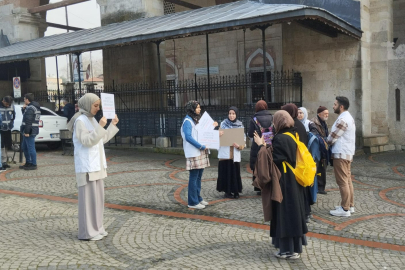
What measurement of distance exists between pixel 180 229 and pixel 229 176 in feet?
6.28

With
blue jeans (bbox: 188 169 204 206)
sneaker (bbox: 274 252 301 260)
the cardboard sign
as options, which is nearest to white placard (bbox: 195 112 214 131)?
the cardboard sign

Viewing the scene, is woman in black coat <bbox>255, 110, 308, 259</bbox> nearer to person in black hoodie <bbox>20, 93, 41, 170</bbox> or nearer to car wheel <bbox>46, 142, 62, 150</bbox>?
person in black hoodie <bbox>20, 93, 41, 170</bbox>

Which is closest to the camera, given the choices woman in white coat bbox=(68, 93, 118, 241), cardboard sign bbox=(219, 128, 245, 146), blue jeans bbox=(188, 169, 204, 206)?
woman in white coat bbox=(68, 93, 118, 241)

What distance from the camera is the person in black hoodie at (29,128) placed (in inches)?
427

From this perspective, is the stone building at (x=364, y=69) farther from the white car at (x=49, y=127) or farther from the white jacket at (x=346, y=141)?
the white car at (x=49, y=127)

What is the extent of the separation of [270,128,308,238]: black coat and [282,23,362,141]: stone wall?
9338 mm

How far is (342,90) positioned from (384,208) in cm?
715

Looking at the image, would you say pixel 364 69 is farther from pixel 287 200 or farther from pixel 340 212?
pixel 287 200

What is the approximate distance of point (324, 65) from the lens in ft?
44.3

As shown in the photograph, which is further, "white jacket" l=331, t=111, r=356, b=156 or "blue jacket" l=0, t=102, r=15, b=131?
"blue jacket" l=0, t=102, r=15, b=131

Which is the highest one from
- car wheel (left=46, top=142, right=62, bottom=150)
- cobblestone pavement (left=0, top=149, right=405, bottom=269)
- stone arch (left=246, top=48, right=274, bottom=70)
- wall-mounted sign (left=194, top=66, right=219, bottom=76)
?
stone arch (left=246, top=48, right=274, bottom=70)

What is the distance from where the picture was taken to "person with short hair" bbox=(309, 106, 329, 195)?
7.05 m

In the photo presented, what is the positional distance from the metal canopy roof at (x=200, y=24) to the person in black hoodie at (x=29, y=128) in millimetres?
3396

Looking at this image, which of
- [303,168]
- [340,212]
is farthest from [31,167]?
[303,168]
